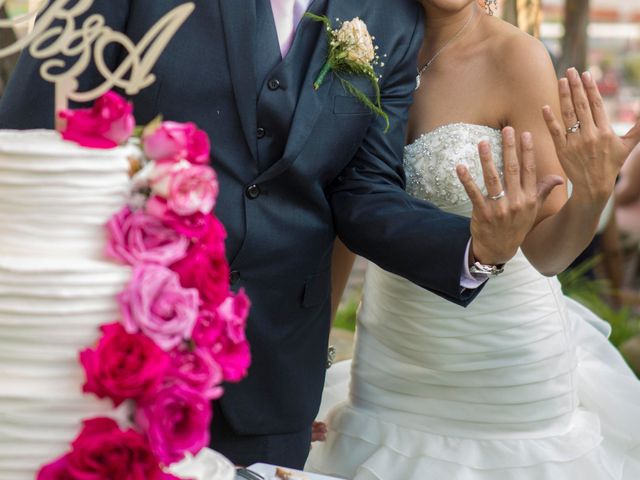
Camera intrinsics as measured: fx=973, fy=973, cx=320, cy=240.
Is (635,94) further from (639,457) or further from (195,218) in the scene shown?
(195,218)

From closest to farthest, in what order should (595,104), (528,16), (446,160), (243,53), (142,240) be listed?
1. (142,240)
2. (595,104)
3. (243,53)
4. (446,160)
5. (528,16)

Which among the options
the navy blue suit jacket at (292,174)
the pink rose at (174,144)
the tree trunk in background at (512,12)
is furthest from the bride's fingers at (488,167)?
the tree trunk in background at (512,12)

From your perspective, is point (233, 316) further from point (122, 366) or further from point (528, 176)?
point (528, 176)

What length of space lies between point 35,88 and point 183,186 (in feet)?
3.44

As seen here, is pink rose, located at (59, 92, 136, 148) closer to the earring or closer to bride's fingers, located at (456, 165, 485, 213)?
bride's fingers, located at (456, 165, 485, 213)

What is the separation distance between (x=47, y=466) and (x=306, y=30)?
155 cm

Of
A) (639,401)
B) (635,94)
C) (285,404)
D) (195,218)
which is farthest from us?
(635,94)

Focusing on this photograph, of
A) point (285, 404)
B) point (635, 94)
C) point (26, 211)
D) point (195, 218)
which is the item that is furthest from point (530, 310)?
point (635, 94)

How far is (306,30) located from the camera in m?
2.74

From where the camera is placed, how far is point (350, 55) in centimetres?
270

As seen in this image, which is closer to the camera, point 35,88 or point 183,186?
point 183,186

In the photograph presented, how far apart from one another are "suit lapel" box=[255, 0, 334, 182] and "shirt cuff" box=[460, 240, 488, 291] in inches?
21.1

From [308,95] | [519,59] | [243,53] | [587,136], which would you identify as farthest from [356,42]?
[587,136]

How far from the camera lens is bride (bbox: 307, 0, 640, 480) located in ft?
9.95
